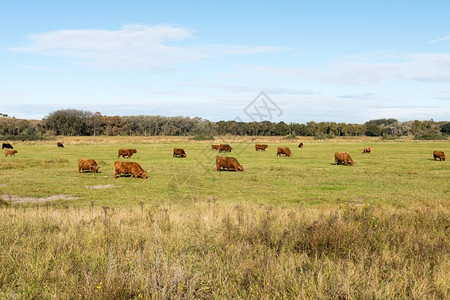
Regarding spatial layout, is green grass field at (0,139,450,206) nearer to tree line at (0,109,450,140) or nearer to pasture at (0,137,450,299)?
pasture at (0,137,450,299)

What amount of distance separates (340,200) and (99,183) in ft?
40.7

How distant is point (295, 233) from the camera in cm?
692

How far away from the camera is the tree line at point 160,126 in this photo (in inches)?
5221

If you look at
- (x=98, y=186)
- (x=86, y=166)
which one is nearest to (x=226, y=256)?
(x=98, y=186)

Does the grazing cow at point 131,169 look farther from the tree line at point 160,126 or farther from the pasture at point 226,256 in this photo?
the tree line at point 160,126

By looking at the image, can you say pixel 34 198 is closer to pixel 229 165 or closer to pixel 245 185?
pixel 245 185

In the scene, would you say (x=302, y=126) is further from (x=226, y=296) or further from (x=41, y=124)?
(x=226, y=296)

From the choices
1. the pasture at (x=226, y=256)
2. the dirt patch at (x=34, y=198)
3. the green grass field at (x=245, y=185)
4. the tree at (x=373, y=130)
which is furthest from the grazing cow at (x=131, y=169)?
the tree at (x=373, y=130)

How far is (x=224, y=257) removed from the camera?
5613mm

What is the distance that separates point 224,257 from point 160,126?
146 metres

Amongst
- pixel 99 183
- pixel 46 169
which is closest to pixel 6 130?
pixel 46 169

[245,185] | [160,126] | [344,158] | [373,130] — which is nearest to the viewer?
[245,185]

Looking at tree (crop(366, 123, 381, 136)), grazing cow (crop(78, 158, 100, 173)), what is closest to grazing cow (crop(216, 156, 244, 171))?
grazing cow (crop(78, 158, 100, 173))

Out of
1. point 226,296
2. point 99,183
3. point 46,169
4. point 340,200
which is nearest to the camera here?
point 226,296
